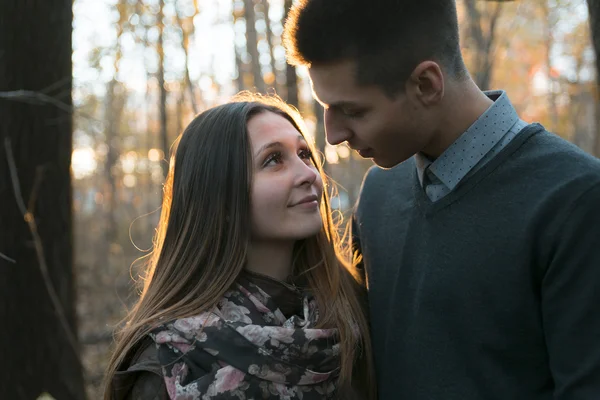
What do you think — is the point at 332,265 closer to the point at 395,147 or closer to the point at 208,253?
the point at 208,253

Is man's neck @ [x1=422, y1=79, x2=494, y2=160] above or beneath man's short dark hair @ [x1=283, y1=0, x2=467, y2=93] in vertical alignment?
beneath

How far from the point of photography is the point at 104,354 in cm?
761

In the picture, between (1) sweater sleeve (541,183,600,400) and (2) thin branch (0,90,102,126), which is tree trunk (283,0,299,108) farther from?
(1) sweater sleeve (541,183,600,400)

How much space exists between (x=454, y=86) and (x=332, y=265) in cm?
87

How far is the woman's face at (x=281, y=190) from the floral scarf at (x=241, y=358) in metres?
0.32

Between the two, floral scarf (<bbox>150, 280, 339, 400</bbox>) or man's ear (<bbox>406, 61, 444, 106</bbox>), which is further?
floral scarf (<bbox>150, 280, 339, 400</bbox>)

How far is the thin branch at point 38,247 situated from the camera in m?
3.47

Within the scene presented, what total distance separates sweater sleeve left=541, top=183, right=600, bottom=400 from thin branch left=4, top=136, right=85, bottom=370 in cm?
263

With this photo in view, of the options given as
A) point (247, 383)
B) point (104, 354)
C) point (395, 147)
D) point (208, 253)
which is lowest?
point (104, 354)

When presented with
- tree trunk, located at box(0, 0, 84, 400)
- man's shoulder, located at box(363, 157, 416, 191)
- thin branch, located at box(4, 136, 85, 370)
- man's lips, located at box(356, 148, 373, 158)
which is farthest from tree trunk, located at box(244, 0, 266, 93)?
man's lips, located at box(356, 148, 373, 158)

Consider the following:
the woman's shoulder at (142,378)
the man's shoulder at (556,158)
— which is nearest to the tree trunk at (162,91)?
the woman's shoulder at (142,378)

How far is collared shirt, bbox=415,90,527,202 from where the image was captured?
1994 millimetres

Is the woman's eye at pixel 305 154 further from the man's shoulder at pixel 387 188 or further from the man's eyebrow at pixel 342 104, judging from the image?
the man's eyebrow at pixel 342 104

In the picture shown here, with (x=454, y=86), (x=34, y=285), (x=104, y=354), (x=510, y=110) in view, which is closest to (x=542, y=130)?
(x=510, y=110)
